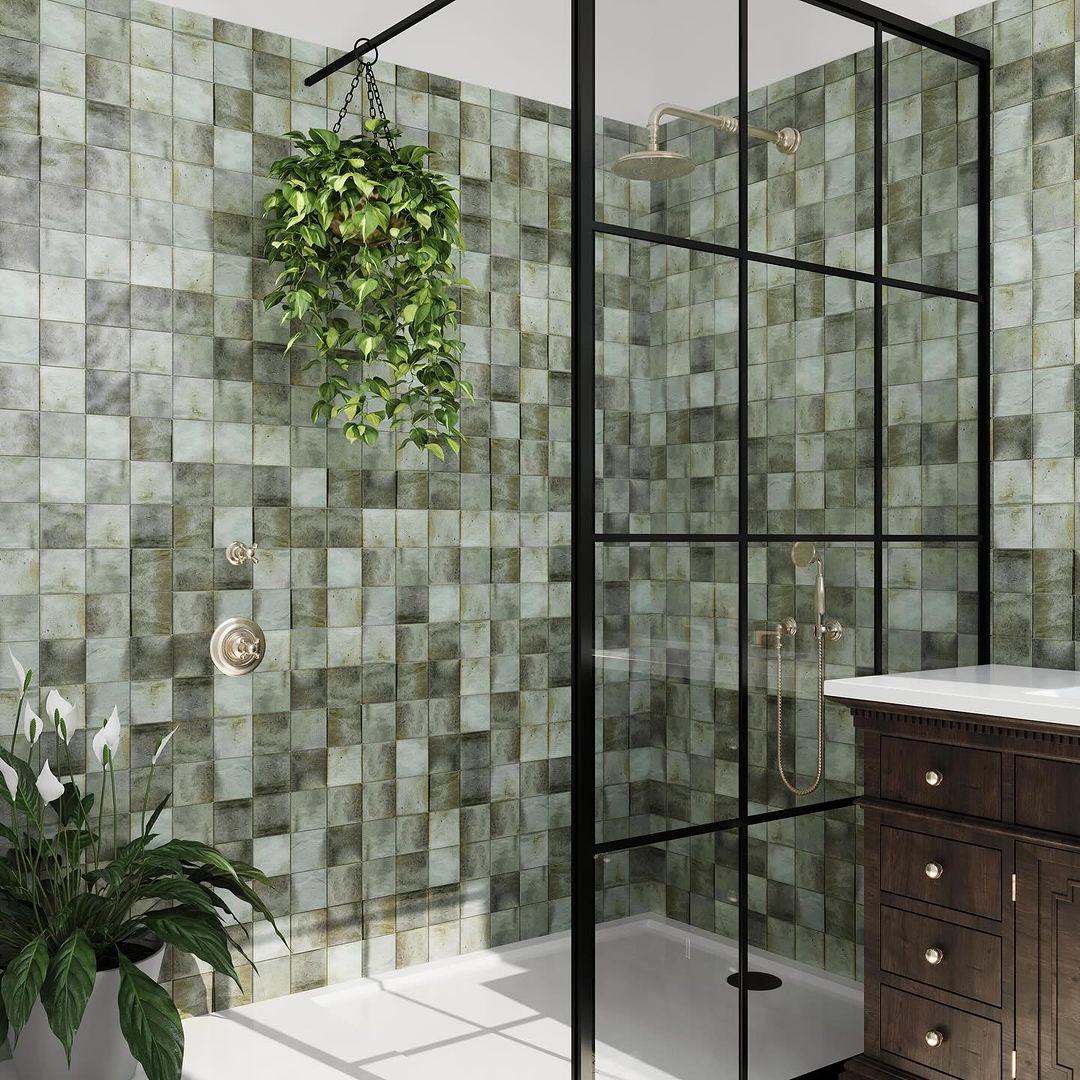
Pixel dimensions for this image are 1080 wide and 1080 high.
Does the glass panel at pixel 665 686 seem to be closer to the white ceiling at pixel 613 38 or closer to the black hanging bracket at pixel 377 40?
the white ceiling at pixel 613 38

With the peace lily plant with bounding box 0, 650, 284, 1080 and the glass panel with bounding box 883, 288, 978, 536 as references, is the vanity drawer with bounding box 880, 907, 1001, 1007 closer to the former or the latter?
the glass panel with bounding box 883, 288, 978, 536

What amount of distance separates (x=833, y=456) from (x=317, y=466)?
1.48 metres

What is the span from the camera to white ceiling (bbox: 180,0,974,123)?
7.54 ft

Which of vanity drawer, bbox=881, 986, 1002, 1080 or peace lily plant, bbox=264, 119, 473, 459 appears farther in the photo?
peace lily plant, bbox=264, 119, 473, 459

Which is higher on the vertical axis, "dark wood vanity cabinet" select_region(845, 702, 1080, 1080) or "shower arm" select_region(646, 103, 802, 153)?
"shower arm" select_region(646, 103, 802, 153)

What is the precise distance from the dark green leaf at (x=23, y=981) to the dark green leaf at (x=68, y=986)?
0.08ft

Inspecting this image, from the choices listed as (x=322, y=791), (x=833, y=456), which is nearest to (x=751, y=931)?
(x=833, y=456)

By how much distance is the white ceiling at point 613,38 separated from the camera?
2.30 metres

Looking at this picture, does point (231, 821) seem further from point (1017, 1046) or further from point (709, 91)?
point (709, 91)

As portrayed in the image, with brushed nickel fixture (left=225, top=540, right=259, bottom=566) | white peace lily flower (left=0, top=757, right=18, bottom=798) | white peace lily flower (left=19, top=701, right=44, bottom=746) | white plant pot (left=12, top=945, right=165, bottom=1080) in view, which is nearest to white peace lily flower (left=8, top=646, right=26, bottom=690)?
white peace lily flower (left=19, top=701, right=44, bottom=746)

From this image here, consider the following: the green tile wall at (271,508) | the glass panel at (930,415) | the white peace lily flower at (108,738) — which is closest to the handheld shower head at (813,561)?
the glass panel at (930,415)

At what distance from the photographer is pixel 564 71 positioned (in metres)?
3.38

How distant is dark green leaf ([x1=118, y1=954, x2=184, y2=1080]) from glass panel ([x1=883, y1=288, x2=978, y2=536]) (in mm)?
1961

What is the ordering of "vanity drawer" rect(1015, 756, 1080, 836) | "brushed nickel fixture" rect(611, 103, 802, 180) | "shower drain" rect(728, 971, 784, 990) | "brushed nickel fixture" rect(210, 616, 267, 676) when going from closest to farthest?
"vanity drawer" rect(1015, 756, 1080, 836) < "brushed nickel fixture" rect(611, 103, 802, 180) < "shower drain" rect(728, 971, 784, 990) < "brushed nickel fixture" rect(210, 616, 267, 676)
